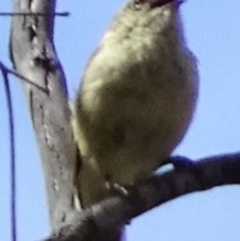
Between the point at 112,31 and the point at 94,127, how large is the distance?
0.33 meters

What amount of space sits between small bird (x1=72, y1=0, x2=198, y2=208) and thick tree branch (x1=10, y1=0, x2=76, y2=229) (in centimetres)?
6

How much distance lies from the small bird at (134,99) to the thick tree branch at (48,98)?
6 cm

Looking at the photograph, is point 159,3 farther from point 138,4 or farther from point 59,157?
point 59,157

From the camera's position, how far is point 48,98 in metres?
2.91

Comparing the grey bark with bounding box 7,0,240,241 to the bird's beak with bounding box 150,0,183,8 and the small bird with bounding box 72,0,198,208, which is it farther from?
the bird's beak with bounding box 150,0,183,8

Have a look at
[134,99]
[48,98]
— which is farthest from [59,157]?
[134,99]

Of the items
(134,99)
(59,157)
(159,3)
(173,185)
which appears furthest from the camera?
(159,3)

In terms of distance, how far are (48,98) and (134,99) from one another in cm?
30

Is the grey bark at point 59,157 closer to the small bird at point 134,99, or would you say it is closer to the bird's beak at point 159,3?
the small bird at point 134,99

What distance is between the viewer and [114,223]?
80.7 inches

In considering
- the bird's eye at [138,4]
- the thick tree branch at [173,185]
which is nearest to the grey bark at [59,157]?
the thick tree branch at [173,185]

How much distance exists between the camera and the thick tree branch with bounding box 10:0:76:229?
2.80m

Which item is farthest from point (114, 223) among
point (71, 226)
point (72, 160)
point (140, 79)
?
point (72, 160)

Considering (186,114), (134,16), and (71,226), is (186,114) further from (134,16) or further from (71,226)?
(71,226)
